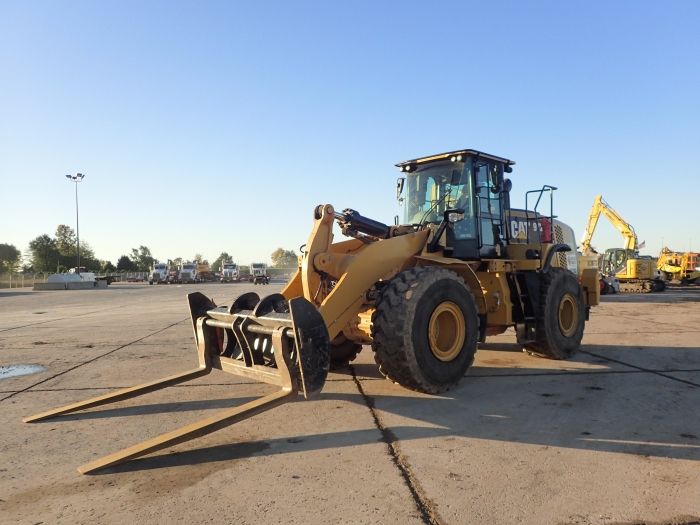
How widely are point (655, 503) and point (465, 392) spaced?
2614 millimetres

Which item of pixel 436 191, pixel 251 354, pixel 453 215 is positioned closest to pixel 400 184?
pixel 436 191

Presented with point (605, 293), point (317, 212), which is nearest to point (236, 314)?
point (317, 212)

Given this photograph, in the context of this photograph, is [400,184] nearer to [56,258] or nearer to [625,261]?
[625,261]

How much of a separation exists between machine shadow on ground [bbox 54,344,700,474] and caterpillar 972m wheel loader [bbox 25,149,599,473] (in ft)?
0.74

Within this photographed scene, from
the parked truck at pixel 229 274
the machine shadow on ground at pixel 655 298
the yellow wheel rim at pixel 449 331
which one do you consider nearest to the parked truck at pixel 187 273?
the parked truck at pixel 229 274

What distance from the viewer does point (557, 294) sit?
7285 mm

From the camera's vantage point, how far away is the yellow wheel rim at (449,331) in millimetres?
5430

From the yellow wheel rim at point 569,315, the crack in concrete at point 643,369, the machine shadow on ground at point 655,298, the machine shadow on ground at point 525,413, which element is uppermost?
the yellow wheel rim at point 569,315

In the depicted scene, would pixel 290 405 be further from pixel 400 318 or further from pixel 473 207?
pixel 473 207

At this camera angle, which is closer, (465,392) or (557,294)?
(465,392)

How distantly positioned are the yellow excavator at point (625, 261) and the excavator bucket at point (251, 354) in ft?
73.4

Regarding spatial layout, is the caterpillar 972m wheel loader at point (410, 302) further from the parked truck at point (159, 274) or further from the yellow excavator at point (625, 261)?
the parked truck at point (159, 274)

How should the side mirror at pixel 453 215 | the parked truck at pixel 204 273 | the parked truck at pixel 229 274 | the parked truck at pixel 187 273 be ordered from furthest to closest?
the parked truck at pixel 229 274 → the parked truck at pixel 204 273 → the parked truck at pixel 187 273 → the side mirror at pixel 453 215

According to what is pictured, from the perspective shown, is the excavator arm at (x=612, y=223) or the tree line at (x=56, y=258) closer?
the excavator arm at (x=612, y=223)
